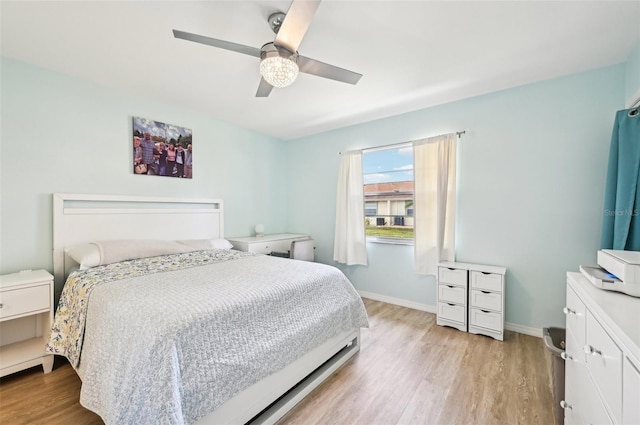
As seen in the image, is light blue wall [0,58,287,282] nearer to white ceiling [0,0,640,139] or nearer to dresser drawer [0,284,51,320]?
white ceiling [0,0,640,139]

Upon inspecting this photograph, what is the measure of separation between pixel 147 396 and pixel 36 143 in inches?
99.3

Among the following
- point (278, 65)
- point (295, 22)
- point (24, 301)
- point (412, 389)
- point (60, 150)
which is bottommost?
point (412, 389)

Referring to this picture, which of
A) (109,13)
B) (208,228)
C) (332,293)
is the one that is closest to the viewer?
(109,13)

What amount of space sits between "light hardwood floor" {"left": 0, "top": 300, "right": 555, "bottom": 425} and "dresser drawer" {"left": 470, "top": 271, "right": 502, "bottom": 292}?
1.60ft

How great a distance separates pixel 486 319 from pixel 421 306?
0.80 metres

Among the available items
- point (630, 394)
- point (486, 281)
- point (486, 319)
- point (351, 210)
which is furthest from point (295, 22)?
point (486, 319)

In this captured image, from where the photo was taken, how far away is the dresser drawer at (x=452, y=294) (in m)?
2.68

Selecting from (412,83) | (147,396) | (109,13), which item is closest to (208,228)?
(109,13)

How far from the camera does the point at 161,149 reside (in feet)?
9.97

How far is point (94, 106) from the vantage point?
8.44 feet

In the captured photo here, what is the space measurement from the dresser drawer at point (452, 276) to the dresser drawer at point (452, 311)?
0.24 meters

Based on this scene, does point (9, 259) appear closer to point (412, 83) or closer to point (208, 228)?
point (208, 228)

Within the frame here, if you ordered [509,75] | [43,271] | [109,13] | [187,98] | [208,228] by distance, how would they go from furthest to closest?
[208,228] → [187,98] → [509,75] → [43,271] → [109,13]

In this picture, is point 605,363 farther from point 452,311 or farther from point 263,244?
point 263,244
